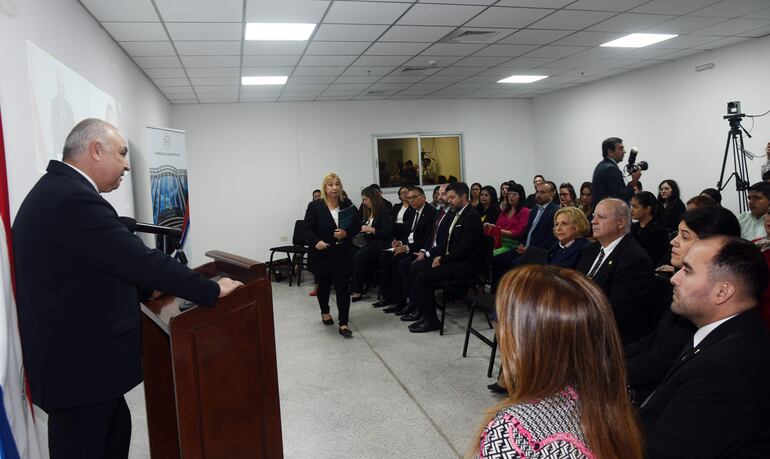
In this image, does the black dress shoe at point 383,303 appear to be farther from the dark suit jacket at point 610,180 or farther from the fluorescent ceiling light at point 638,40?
the fluorescent ceiling light at point 638,40

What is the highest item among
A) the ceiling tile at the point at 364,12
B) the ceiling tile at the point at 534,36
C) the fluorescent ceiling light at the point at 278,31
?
the fluorescent ceiling light at the point at 278,31

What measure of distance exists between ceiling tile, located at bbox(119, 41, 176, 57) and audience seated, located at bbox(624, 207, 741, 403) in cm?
467

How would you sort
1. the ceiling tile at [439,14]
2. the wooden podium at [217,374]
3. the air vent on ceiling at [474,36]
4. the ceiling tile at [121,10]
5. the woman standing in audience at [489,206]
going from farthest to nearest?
1. the woman standing in audience at [489,206]
2. the air vent on ceiling at [474,36]
3. the ceiling tile at [439,14]
4. the ceiling tile at [121,10]
5. the wooden podium at [217,374]

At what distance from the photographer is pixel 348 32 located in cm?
505

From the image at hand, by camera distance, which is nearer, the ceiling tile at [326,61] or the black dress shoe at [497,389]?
the black dress shoe at [497,389]

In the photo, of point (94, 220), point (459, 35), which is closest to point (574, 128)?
point (459, 35)

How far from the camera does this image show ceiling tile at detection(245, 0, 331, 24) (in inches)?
163

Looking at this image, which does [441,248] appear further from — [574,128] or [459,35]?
[574,128]

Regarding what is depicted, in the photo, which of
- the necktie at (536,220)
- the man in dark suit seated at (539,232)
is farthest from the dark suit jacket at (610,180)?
the necktie at (536,220)

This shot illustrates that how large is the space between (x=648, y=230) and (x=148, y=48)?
4.86 meters

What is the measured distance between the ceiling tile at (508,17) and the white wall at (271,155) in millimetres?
4874

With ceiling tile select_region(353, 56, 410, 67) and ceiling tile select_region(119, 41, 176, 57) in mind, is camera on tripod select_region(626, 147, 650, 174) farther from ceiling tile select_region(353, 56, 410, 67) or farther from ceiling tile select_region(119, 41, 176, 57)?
ceiling tile select_region(119, 41, 176, 57)

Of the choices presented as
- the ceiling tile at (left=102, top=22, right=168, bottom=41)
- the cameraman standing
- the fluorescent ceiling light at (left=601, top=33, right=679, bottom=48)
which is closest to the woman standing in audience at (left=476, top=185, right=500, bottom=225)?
the cameraman standing

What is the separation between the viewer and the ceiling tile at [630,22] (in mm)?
5109
